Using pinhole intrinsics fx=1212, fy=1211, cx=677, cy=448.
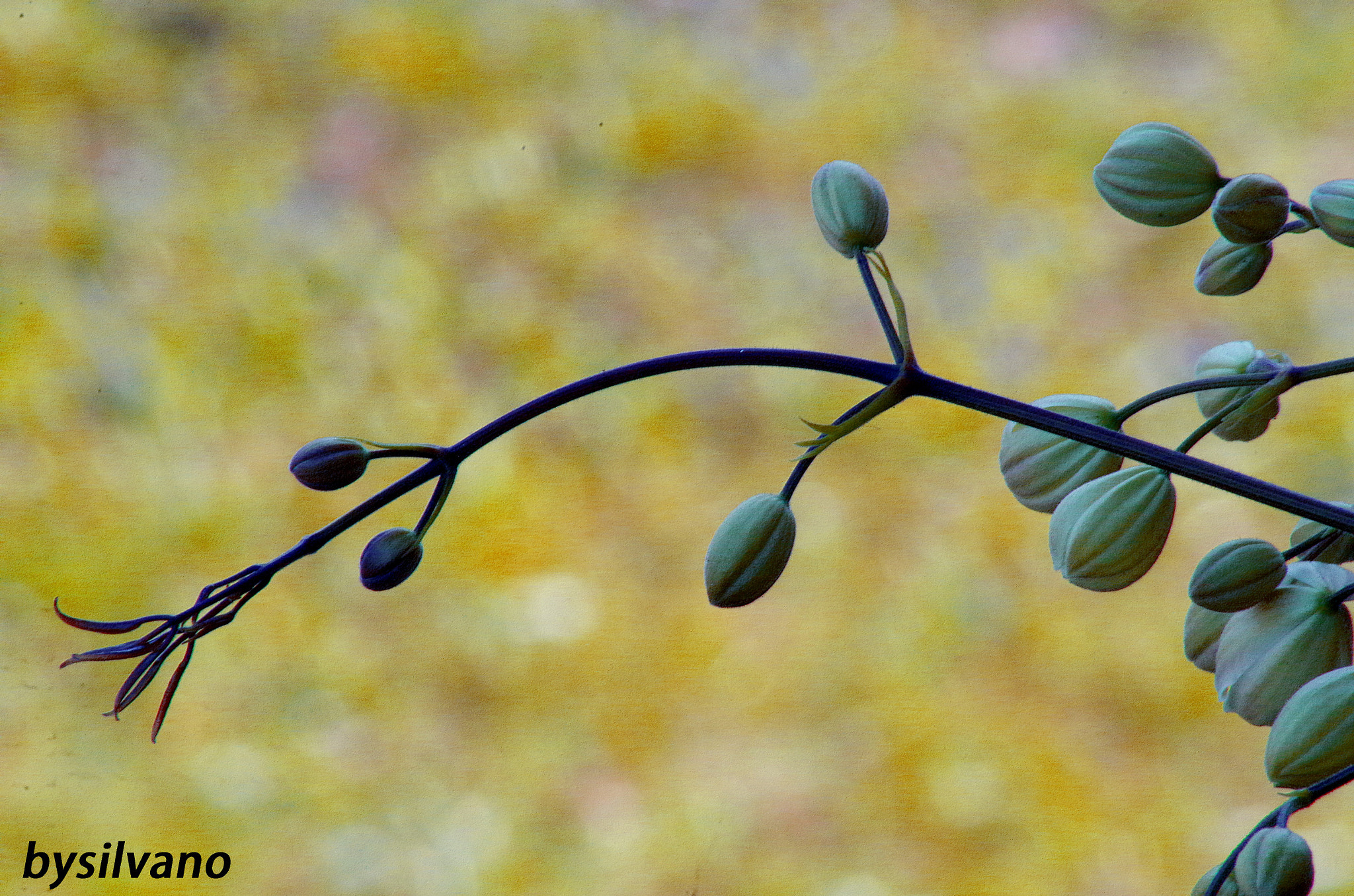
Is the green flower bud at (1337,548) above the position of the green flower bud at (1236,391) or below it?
below

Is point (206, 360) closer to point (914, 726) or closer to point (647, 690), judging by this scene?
point (647, 690)

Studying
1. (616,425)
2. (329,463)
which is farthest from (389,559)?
(616,425)

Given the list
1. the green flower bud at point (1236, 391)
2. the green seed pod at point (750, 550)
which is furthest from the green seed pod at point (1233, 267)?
the green seed pod at point (750, 550)

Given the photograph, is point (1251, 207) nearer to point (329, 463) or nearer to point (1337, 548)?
point (1337, 548)

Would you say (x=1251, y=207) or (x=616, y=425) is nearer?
(x=1251, y=207)

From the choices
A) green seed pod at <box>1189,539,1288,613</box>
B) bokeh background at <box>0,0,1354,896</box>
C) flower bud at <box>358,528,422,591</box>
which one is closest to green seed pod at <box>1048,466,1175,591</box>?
green seed pod at <box>1189,539,1288,613</box>

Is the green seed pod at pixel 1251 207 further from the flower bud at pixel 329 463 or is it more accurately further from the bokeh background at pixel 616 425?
the bokeh background at pixel 616 425
